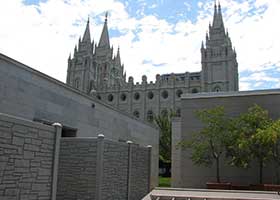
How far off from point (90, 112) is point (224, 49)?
181ft

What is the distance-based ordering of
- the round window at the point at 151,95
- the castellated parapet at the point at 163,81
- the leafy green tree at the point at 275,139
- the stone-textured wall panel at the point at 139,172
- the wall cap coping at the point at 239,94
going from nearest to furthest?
the stone-textured wall panel at the point at 139,172, the leafy green tree at the point at 275,139, the wall cap coping at the point at 239,94, the castellated parapet at the point at 163,81, the round window at the point at 151,95

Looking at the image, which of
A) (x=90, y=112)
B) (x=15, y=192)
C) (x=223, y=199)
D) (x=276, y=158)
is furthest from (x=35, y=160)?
(x=276, y=158)

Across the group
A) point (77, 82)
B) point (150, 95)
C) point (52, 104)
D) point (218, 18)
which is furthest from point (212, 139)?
point (77, 82)

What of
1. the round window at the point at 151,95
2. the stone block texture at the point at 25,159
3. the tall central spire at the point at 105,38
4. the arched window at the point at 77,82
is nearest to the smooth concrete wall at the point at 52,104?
the stone block texture at the point at 25,159

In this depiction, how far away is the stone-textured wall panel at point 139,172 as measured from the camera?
12148 millimetres

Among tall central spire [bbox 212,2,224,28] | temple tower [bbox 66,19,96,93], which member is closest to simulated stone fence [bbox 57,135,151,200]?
tall central spire [bbox 212,2,224,28]

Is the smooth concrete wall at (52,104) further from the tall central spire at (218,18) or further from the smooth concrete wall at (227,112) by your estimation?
the tall central spire at (218,18)

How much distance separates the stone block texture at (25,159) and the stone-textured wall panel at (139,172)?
4917mm

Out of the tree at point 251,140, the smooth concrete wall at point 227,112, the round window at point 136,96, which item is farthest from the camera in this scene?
the round window at point 136,96

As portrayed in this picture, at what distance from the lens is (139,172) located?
12.8 meters

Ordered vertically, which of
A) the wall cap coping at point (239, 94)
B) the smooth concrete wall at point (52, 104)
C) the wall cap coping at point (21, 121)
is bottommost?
the wall cap coping at point (21, 121)

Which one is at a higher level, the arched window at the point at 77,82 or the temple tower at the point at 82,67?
the temple tower at the point at 82,67

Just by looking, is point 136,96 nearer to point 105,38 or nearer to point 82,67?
point 82,67

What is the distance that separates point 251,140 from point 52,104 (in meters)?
8.65
